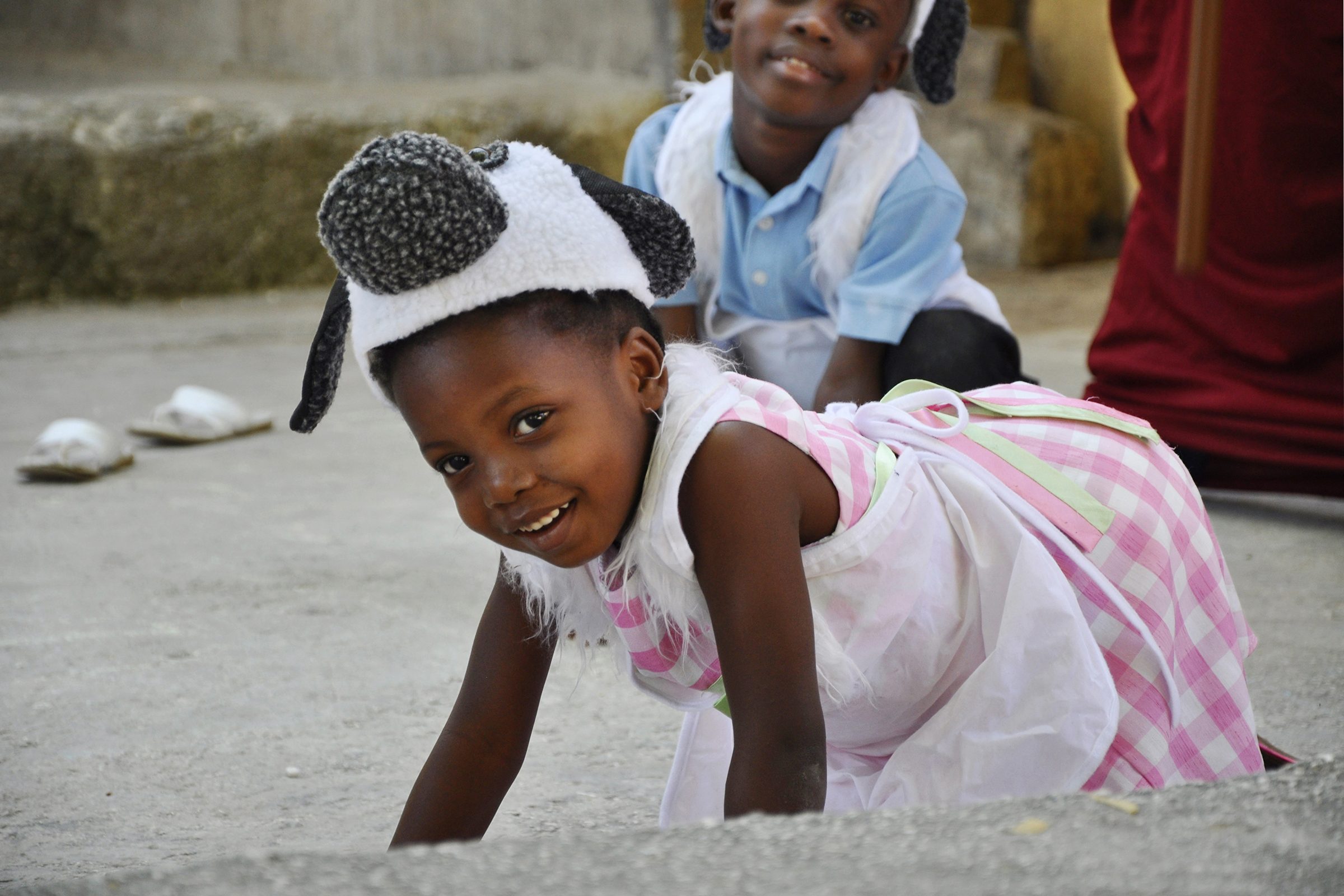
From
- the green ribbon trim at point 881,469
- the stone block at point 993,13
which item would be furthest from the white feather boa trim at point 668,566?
the stone block at point 993,13

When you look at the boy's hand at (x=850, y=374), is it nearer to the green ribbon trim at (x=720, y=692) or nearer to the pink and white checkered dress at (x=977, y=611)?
the pink and white checkered dress at (x=977, y=611)

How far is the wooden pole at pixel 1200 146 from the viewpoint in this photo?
2.89ft

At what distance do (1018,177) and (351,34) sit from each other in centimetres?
258

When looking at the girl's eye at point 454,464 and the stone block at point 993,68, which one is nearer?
the girl's eye at point 454,464

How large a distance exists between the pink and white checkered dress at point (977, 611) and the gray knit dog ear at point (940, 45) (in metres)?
0.86

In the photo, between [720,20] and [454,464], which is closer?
[454,464]

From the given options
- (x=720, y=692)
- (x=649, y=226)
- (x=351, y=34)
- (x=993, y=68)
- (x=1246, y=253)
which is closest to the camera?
(x=649, y=226)

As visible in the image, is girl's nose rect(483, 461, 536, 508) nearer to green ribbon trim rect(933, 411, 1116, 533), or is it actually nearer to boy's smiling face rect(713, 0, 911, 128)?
green ribbon trim rect(933, 411, 1116, 533)

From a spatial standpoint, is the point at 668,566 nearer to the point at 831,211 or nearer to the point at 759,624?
the point at 759,624

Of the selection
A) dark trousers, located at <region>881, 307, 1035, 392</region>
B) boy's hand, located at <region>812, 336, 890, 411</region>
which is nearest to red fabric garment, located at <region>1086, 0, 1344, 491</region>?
dark trousers, located at <region>881, 307, 1035, 392</region>

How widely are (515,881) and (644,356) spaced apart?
0.50m

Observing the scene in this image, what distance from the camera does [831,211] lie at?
1925 mm

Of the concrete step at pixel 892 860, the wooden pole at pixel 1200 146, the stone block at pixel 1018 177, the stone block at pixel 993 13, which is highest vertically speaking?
the wooden pole at pixel 1200 146

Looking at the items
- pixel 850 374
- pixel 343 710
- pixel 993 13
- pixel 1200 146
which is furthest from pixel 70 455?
pixel 993 13
